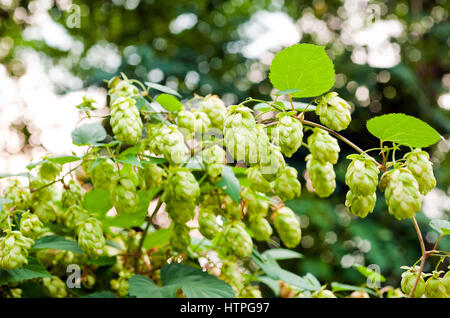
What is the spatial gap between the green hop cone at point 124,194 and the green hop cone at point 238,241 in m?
0.14

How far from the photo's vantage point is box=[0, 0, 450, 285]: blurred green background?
6.46 ft

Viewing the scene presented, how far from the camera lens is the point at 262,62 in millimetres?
2273

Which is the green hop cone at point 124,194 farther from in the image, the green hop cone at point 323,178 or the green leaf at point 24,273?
the green hop cone at point 323,178

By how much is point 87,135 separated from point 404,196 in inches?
17.7

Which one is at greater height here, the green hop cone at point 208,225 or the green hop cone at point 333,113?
the green hop cone at point 333,113

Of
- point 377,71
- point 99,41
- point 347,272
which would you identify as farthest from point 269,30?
point 347,272

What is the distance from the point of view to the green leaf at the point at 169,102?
1.95 ft

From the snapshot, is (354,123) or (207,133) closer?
(207,133)

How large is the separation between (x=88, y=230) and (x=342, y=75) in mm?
1973

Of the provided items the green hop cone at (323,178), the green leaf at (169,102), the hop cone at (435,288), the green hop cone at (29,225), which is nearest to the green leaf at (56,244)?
the green hop cone at (29,225)

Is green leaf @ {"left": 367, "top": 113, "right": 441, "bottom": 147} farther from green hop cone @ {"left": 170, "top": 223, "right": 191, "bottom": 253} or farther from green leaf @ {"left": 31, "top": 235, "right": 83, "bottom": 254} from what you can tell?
green leaf @ {"left": 31, "top": 235, "right": 83, "bottom": 254}

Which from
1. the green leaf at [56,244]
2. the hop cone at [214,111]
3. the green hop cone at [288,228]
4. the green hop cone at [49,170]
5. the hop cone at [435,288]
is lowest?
the green hop cone at [288,228]
